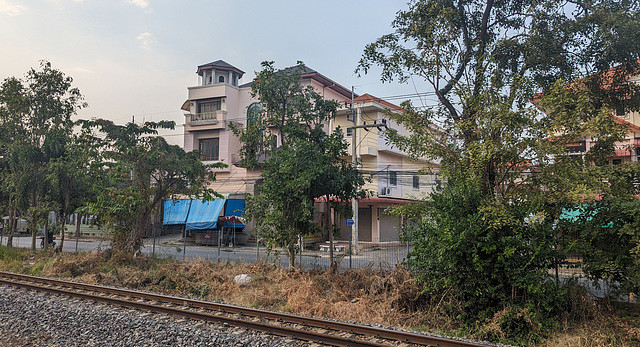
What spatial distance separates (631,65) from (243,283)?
1273 centimetres

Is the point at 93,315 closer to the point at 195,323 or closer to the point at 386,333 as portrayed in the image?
the point at 195,323

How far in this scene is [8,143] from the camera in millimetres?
21828

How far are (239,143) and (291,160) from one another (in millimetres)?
25392

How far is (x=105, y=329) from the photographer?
348 inches

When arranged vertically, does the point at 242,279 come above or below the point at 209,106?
below

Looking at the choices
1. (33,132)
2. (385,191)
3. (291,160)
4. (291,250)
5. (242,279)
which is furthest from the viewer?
(385,191)

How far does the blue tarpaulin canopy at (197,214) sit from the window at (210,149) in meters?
4.57

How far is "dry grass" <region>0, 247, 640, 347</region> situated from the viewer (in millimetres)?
8672

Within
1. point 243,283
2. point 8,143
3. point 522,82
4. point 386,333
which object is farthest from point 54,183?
point 522,82

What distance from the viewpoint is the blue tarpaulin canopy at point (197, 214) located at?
33.3m

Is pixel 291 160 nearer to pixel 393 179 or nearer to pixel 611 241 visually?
pixel 611 241

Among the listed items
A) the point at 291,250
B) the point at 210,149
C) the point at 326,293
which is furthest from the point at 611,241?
the point at 210,149

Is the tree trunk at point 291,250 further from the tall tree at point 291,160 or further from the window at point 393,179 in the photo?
the window at point 393,179

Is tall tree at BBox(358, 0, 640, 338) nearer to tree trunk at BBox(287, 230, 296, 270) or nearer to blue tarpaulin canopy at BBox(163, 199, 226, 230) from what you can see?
tree trunk at BBox(287, 230, 296, 270)
